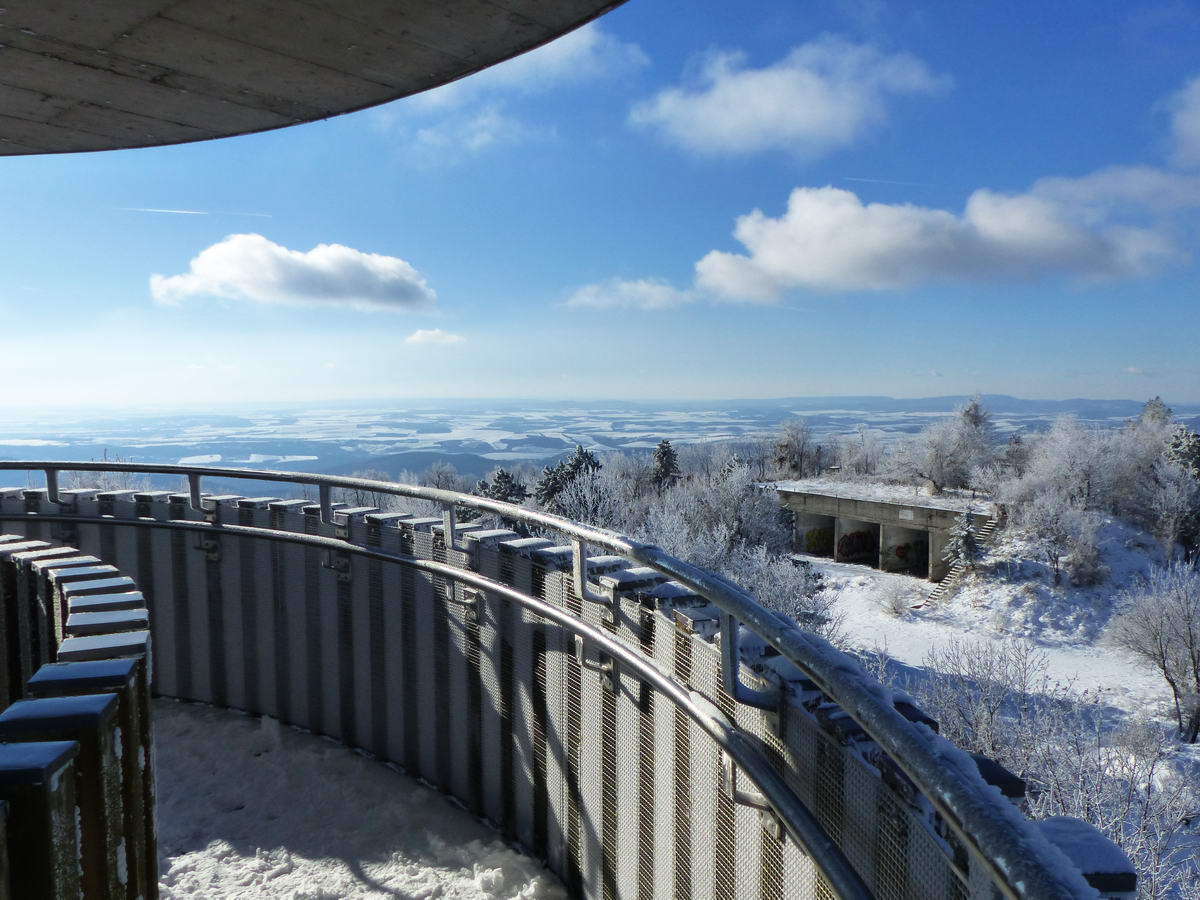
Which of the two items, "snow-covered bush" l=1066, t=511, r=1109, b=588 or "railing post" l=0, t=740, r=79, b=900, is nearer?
"railing post" l=0, t=740, r=79, b=900

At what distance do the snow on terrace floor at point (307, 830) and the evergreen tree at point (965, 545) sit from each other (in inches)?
1544

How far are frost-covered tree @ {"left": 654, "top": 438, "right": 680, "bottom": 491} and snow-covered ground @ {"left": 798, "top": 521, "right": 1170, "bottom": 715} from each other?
15882 mm

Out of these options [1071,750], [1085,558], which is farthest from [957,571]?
[1071,750]

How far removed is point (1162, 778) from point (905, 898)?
2825 centimetres

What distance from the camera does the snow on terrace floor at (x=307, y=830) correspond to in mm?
3541

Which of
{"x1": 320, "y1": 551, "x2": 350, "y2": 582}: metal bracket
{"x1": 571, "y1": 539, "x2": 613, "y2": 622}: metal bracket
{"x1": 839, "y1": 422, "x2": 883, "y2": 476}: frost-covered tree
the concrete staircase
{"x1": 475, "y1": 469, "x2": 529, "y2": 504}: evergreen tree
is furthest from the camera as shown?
{"x1": 839, "y1": 422, "x2": 883, "y2": 476}: frost-covered tree

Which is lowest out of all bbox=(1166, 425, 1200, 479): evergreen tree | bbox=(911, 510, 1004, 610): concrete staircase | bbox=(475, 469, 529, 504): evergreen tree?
bbox=(911, 510, 1004, 610): concrete staircase

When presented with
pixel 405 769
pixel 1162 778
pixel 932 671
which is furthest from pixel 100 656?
pixel 932 671

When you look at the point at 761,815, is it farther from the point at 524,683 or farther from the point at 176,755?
the point at 176,755

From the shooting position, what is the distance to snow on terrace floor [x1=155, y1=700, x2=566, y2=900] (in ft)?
11.6

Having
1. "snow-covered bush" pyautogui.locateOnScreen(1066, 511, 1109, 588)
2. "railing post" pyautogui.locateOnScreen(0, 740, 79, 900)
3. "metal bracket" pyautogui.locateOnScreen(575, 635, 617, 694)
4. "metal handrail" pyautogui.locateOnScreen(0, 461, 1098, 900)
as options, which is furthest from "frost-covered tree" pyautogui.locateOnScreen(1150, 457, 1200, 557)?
"railing post" pyautogui.locateOnScreen(0, 740, 79, 900)

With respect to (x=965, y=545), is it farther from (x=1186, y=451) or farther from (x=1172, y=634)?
(x=1186, y=451)

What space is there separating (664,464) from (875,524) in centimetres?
1503

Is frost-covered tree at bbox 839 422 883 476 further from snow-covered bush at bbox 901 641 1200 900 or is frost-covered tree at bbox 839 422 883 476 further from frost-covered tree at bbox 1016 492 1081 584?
snow-covered bush at bbox 901 641 1200 900
